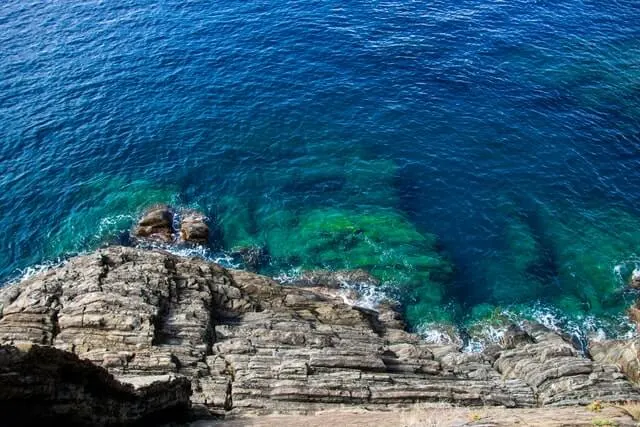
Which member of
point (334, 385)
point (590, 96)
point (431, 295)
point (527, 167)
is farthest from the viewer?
point (590, 96)

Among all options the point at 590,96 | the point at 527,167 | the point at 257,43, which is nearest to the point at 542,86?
the point at 590,96

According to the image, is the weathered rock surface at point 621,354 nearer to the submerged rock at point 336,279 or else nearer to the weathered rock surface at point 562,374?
the weathered rock surface at point 562,374

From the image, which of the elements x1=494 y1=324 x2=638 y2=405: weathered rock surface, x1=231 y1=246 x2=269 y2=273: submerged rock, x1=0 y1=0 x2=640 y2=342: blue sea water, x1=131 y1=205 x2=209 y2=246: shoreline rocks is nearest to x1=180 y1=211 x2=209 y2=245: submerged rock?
x1=131 y1=205 x2=209 y2=246: shoreline rocks

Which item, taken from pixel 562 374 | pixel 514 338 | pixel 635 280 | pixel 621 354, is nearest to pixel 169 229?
pixel 514 338

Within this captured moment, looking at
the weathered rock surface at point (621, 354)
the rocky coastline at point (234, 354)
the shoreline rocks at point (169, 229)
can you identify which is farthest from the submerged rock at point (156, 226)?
the weathered rock surface at point (621, 354)

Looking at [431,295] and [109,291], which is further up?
[109,291]

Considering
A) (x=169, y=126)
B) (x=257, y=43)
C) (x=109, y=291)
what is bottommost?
(x=109, y=291)

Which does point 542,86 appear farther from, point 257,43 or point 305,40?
point 257,43
